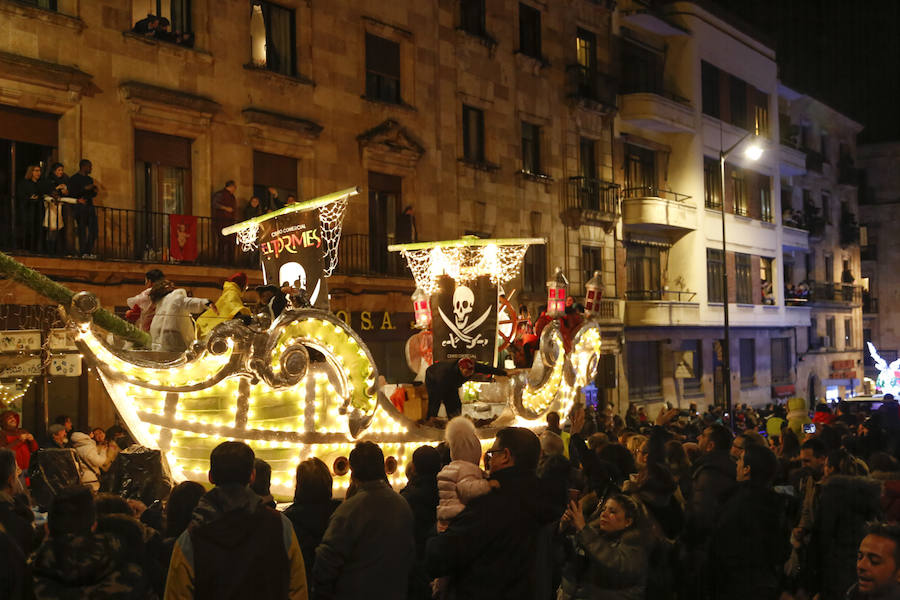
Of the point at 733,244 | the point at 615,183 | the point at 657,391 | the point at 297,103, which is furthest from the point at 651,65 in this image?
the point at 297,103

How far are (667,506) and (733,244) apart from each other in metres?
28.3

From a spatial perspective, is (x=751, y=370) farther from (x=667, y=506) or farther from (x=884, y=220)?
(x=667, y=506)

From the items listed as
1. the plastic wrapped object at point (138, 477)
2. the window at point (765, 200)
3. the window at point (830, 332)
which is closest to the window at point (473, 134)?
the window at point (765, 200)

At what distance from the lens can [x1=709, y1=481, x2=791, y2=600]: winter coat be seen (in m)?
6.04

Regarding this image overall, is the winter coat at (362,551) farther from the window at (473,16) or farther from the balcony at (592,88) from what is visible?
the balcony at (592,88)

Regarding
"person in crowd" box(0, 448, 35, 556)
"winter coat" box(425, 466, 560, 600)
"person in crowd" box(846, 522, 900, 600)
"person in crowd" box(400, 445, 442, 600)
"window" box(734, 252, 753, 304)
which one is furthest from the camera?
"window" box(734, 252, 753, 304)

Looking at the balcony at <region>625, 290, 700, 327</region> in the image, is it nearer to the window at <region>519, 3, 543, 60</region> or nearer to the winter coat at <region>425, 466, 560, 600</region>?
the window at <region>519, 3, 543, 60</region>

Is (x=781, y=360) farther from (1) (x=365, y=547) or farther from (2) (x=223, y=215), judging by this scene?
(1) (x=365, y=547)

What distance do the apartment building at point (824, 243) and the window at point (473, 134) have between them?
16927 mm

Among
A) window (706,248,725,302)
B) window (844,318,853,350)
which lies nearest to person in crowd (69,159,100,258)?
window (706,248,725,302)

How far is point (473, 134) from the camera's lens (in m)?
24.4

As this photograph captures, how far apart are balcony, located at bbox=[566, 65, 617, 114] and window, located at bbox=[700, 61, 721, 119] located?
196 inches

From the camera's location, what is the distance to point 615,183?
1125 inches

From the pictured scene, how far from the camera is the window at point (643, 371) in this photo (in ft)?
93.8
